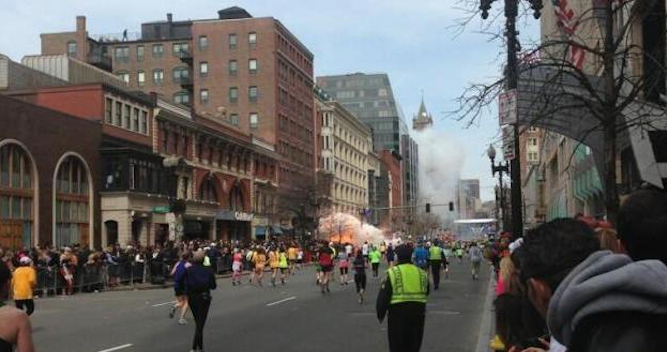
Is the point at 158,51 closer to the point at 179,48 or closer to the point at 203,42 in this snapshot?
the point at 179,48

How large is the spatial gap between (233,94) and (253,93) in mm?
2789

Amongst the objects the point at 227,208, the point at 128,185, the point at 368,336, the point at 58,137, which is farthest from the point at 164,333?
the point at 227,208

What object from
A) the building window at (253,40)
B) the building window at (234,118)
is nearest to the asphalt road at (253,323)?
the building window at (234,118)

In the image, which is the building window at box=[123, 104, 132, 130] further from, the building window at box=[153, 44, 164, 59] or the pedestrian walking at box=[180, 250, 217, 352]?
the building window at box=[153, 44, 164, 59]

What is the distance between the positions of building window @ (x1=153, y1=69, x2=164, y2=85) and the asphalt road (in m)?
72.0

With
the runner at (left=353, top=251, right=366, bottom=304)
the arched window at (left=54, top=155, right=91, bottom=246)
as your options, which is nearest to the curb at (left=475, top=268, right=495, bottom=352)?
the runner at (left=353, top=251, right=366, bottom=304)

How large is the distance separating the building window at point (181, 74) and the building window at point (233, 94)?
637 centimetres

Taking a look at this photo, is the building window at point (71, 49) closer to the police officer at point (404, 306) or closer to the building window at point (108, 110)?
the building window at point (108, 110)

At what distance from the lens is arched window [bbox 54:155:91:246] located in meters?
44.9

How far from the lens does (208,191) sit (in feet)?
219

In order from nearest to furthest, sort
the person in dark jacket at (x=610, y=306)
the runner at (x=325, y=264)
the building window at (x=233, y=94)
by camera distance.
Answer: the person in dark jacket at (x=610, y=306) → the runner at (x=325, y=264) → the building window at (x=233, y=94)

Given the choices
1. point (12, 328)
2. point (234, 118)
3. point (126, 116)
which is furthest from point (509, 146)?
point (234, 118)

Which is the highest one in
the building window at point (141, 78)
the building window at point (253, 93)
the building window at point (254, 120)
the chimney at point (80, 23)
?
the chimney at point (80, 23)

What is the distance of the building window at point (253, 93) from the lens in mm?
90688
